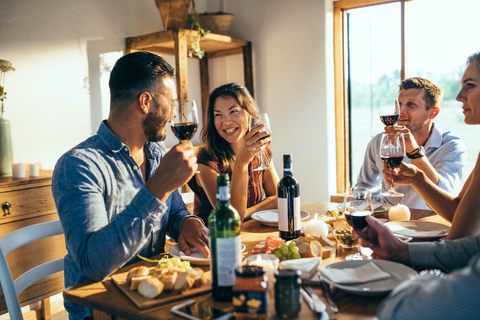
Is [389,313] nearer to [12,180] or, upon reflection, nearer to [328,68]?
[12,180]

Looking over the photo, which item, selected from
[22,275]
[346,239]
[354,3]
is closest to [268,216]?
[346,239]

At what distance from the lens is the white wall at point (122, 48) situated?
111 inches

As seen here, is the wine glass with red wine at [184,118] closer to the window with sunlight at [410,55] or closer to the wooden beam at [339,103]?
the window with sunlight at [410,55]

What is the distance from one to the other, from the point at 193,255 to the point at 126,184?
37 cm

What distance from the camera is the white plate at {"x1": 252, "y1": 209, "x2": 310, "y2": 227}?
1.77 m

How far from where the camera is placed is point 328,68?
381cm

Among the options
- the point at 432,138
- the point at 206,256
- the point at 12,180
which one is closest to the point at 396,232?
the point at 206,256

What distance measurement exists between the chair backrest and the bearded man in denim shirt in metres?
0.12

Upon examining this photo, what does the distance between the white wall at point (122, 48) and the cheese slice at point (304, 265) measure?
2.30 metres

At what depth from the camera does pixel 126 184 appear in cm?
151

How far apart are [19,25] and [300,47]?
2316 millimetres

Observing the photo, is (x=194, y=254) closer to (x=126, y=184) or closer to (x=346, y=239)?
(x=126, y=184)

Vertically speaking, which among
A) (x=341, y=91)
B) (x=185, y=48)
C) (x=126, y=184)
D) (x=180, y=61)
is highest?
(x=185, y=48)

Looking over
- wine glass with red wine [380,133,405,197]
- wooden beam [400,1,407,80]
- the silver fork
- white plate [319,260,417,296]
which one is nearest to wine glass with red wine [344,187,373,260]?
white plate [319,260,417,296]
